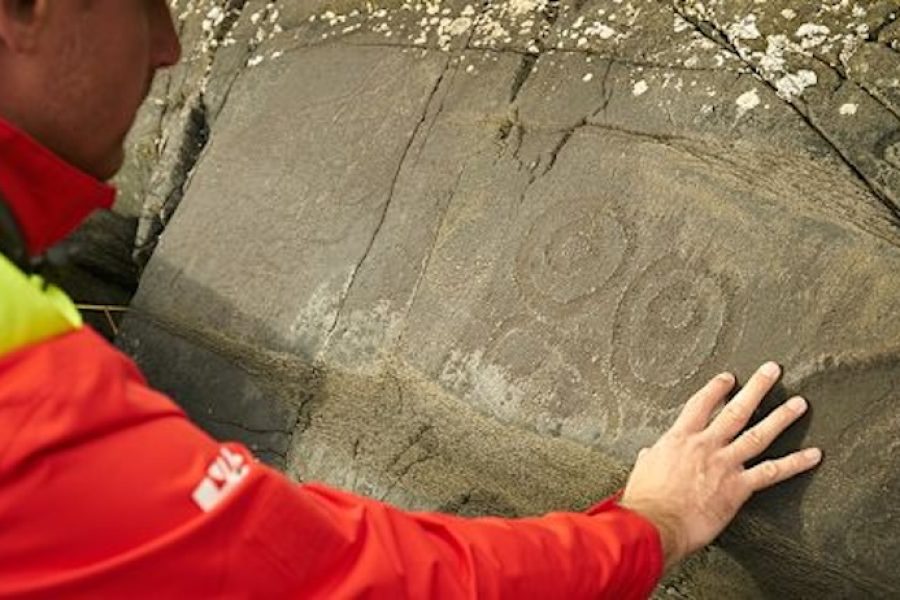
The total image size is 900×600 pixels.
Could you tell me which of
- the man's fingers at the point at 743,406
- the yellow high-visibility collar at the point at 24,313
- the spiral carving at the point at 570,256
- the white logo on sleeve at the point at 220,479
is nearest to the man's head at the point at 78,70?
the yellow high-visibility collar at the point at 24,313

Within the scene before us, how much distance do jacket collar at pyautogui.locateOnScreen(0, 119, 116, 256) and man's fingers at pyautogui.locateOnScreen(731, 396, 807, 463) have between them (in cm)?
108

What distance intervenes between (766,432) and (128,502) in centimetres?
108

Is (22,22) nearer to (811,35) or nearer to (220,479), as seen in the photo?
(220,479)

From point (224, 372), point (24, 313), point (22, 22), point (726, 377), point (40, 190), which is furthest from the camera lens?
point (224, 372)

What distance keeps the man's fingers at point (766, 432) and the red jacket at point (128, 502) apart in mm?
478

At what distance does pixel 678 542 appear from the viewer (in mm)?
1816

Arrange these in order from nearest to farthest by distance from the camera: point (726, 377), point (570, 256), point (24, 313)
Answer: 1. point (24, 313)
2. point (726, 377)
3. point (570, 256)

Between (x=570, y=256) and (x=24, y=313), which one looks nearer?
(x=24, y=313)

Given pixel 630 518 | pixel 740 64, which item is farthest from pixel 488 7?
pixel 630 518

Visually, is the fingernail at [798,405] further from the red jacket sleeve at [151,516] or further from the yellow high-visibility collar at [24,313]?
the yellow high-visibility collar at [24,313]

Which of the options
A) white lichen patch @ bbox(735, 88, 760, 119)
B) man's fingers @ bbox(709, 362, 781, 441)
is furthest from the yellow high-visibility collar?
white lichen patch @ bbox(735, 88, 760, 119)

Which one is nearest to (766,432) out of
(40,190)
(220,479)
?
(220,479)

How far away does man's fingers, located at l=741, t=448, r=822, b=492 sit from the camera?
1.82 meters

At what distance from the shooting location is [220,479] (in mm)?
1283
